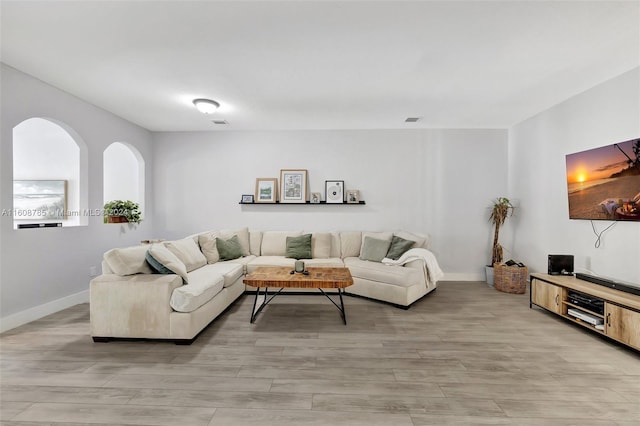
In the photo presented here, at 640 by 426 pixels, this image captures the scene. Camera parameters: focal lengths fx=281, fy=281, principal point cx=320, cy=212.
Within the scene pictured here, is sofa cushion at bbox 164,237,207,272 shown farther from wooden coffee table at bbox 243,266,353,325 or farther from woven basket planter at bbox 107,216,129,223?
woven basket planter at bbox 107,216,129,223

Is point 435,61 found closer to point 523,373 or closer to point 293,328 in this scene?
point 523,373

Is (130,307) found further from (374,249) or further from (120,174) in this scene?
(120,174)

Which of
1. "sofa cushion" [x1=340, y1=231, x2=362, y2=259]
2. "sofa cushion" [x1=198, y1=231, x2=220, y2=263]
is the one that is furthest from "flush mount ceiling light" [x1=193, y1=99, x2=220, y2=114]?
"sofa cushion" [x1=340, y1=231, x2=362, y2=259]

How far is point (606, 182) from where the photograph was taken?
10.3ft

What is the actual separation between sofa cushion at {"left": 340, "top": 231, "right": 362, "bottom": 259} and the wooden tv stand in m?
2.44

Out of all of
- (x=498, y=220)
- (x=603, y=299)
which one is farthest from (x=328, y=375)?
(x=498, y=220)

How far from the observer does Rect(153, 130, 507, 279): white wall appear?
5.11 meters

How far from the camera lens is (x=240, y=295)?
408 cm

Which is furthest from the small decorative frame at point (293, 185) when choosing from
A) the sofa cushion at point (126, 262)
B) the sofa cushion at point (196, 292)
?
the sofa cushion at point (126, 262)

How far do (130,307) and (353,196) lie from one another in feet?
12.0

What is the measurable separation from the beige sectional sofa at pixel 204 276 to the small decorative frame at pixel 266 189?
651 millimetres

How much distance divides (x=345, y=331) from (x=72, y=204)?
16.6 feet

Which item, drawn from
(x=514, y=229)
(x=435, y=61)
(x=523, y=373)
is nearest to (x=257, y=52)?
(x=435, y=61)

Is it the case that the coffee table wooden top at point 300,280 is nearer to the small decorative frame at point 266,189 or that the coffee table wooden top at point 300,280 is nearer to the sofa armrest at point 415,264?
the sofa armrest at point 415,264
